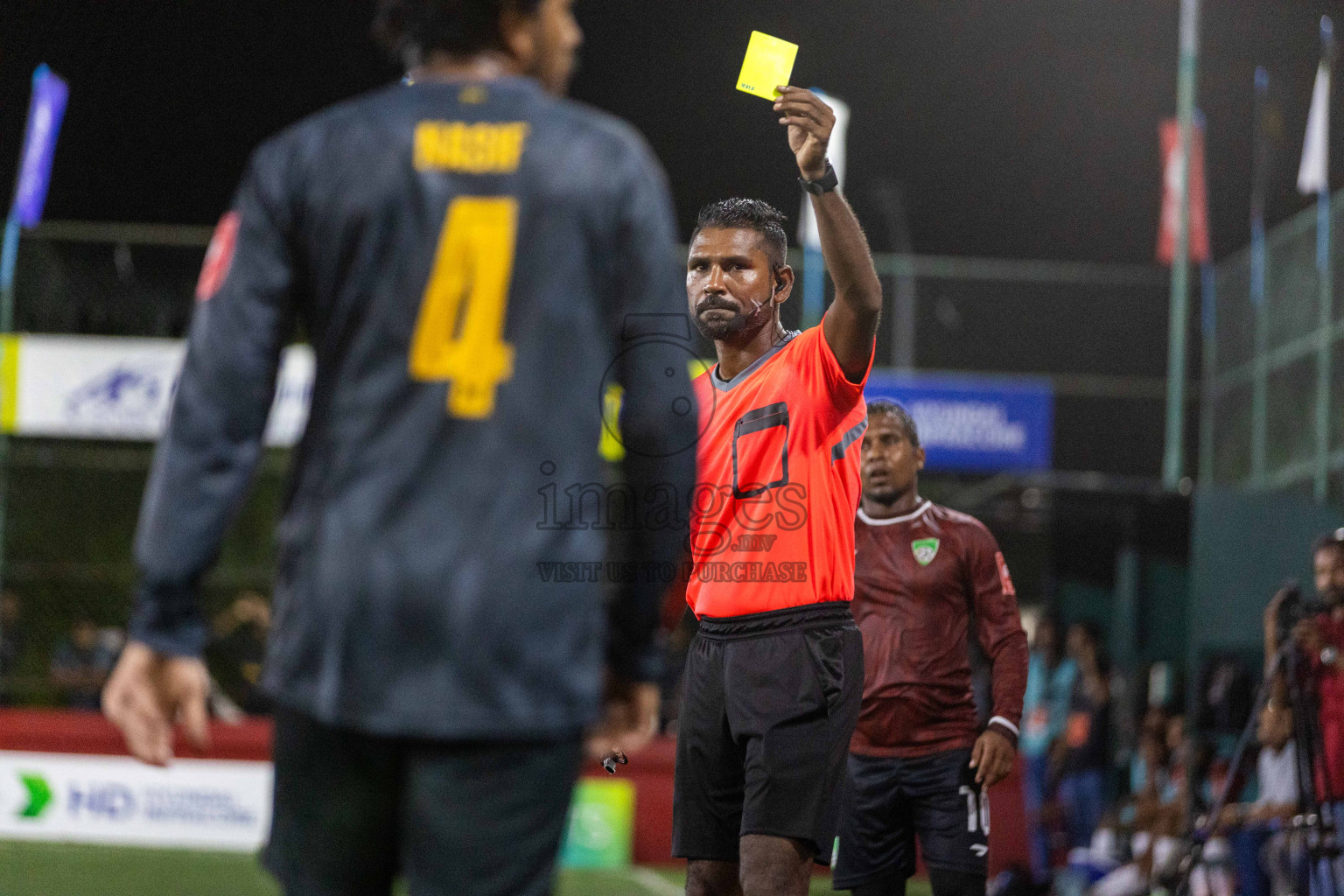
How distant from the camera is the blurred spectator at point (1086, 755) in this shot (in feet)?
43.0

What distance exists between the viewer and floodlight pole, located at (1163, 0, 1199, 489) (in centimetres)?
1544

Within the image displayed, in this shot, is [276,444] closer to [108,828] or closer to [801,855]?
[108,828]

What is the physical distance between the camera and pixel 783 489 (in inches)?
201

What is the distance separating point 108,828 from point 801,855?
10.8 metres

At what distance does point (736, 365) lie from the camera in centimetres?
542

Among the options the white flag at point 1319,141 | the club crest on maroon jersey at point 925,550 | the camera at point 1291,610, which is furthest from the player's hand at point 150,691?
the white flag at point 1319,141

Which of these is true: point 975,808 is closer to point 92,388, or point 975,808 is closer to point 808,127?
point 808,127

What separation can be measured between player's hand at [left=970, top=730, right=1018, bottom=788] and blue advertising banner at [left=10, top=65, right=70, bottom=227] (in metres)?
14.6

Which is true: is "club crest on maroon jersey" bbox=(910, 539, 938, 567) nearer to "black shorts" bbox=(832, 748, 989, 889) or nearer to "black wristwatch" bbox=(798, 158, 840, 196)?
"black shorts" bbox=(832, 748, 989, 889)

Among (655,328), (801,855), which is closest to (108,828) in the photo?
(801,855)

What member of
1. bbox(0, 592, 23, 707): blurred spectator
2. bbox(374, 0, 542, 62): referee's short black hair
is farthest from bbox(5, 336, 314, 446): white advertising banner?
bbox(374, 0, 542, 62): referee's short black hair

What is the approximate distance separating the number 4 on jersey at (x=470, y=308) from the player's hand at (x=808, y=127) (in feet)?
6.28

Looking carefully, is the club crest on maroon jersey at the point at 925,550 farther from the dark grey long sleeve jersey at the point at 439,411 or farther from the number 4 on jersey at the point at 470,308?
the number 4 on jersey at the point at 470,308

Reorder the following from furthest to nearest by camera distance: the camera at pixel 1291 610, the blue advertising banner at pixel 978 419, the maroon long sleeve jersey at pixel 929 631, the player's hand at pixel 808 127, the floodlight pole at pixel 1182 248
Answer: the blue advertising banner at pixel 978 419, the floodlight pole at pixel 1182 248, the camera at pixel 1291 610, the maroon long sleeve jersey at pixel 929 631, the player's hand at pixel 808 127
